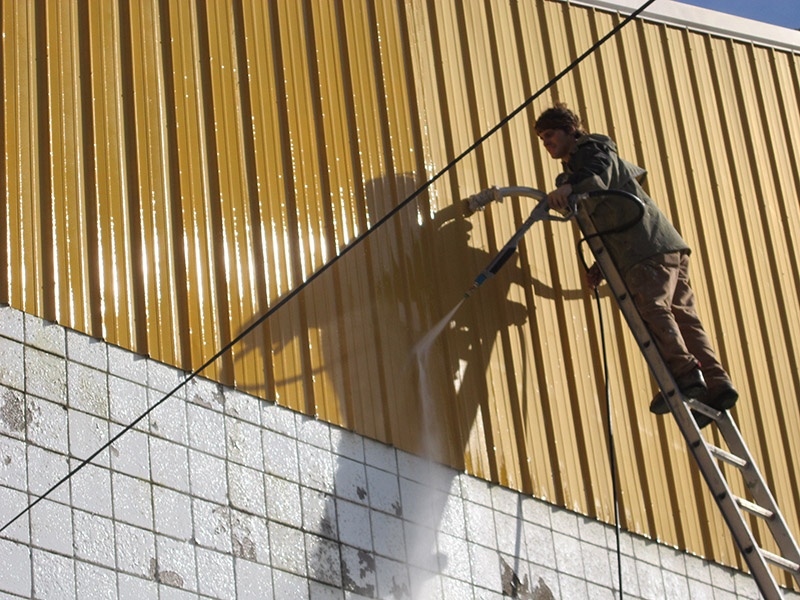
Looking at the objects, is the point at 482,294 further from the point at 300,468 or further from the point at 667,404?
the point at 300,468

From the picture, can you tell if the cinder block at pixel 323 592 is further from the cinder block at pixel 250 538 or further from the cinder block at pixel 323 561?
the cinder block at pixel 250 538

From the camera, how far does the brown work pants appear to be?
6555mm

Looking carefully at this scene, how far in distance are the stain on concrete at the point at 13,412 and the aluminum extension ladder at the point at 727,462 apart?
3.16 metres

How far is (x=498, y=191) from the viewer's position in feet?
23.9

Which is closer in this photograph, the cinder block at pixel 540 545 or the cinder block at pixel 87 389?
the cinder block at pixel 87 389

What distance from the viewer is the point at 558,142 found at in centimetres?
733

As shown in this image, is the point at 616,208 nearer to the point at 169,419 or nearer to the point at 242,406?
the point at 242,406

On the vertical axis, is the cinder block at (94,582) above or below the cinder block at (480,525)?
above

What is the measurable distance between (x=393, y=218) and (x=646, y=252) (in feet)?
4.67

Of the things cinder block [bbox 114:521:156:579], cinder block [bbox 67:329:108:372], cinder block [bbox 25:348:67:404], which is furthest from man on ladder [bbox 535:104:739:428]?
cinder block [bbox 25:348:67:404]

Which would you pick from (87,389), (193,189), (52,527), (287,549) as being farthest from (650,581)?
(52,527)

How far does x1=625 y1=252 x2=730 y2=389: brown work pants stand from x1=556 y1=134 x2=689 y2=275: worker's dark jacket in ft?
0.23

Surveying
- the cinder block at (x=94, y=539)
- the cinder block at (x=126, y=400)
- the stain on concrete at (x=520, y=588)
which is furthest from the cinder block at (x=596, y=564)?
the cinder block at (x=94, y=539)

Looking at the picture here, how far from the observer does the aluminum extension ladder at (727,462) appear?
5965mm
